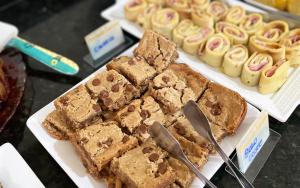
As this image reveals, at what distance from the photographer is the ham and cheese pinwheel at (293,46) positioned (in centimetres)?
204

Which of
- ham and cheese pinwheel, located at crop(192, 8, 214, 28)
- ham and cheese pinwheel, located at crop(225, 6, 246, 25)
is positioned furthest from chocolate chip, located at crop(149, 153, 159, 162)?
ham and cheese pinwheel, located at crop(225, 6, 246, 25)

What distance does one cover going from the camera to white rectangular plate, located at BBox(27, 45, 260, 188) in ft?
5.18

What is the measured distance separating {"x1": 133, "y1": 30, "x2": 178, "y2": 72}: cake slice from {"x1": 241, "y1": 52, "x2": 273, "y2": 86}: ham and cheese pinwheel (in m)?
0.41

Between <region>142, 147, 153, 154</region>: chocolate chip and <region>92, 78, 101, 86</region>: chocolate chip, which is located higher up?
<region>92, 78, 101, 86</region>: chocolate chip

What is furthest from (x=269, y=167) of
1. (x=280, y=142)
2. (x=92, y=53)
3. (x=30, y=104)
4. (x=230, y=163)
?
(x=30, y=104)

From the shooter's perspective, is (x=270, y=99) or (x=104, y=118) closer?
(x=104, y=118)

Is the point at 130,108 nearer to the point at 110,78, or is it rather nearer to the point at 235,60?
the point at 110,78

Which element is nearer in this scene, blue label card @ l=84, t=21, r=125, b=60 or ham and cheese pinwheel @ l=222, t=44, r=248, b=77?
ham and cheese pinwheel @ l=222, t=44, r=248, b=77

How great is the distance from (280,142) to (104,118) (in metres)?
0.94

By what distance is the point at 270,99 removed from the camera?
193 cm

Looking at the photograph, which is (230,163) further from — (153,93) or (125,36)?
(125,36)

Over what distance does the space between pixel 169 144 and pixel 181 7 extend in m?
1.26

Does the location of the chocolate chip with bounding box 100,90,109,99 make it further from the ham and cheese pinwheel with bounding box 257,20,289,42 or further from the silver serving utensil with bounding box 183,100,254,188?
the ham and cheese pinwheel with bounding box 257,20,289,42

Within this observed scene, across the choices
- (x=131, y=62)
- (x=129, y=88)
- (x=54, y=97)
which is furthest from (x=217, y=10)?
(x=54, y=97)
